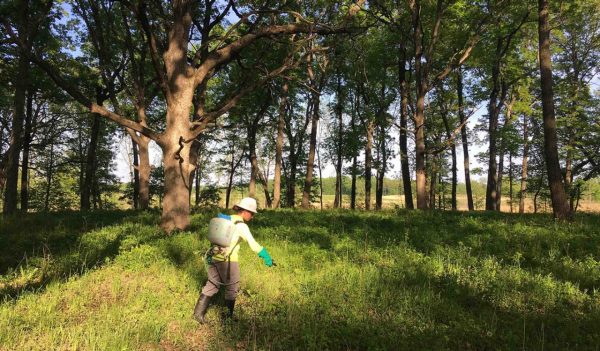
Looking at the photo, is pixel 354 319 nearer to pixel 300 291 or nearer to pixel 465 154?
pixel 300 291

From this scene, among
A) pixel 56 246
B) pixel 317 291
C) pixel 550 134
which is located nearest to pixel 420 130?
pixel 550 134

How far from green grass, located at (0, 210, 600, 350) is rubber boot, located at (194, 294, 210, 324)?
4.2 inches

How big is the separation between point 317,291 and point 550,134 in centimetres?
997

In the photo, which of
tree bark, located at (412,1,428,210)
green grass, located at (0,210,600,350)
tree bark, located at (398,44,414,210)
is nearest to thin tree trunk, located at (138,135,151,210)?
green grass, located at (0,210,600,350)

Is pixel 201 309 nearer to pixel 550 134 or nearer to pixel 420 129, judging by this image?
pixel 550 134

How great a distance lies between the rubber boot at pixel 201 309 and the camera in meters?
5.15

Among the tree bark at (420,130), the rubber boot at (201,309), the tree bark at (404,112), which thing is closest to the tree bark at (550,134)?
the tree bark at (420,130)

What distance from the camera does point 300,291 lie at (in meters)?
6.16

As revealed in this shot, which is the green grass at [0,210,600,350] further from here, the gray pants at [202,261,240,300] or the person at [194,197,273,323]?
the gray pants at [202,261,240,300]

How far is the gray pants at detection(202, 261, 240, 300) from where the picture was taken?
5.21 m

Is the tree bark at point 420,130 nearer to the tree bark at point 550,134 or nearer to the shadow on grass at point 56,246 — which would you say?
the tree bark at point 550,134

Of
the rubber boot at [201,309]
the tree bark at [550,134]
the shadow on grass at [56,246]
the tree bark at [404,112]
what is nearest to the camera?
the rubber boot at [201,309]

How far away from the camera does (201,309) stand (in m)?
5.18

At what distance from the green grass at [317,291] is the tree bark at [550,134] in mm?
1799
